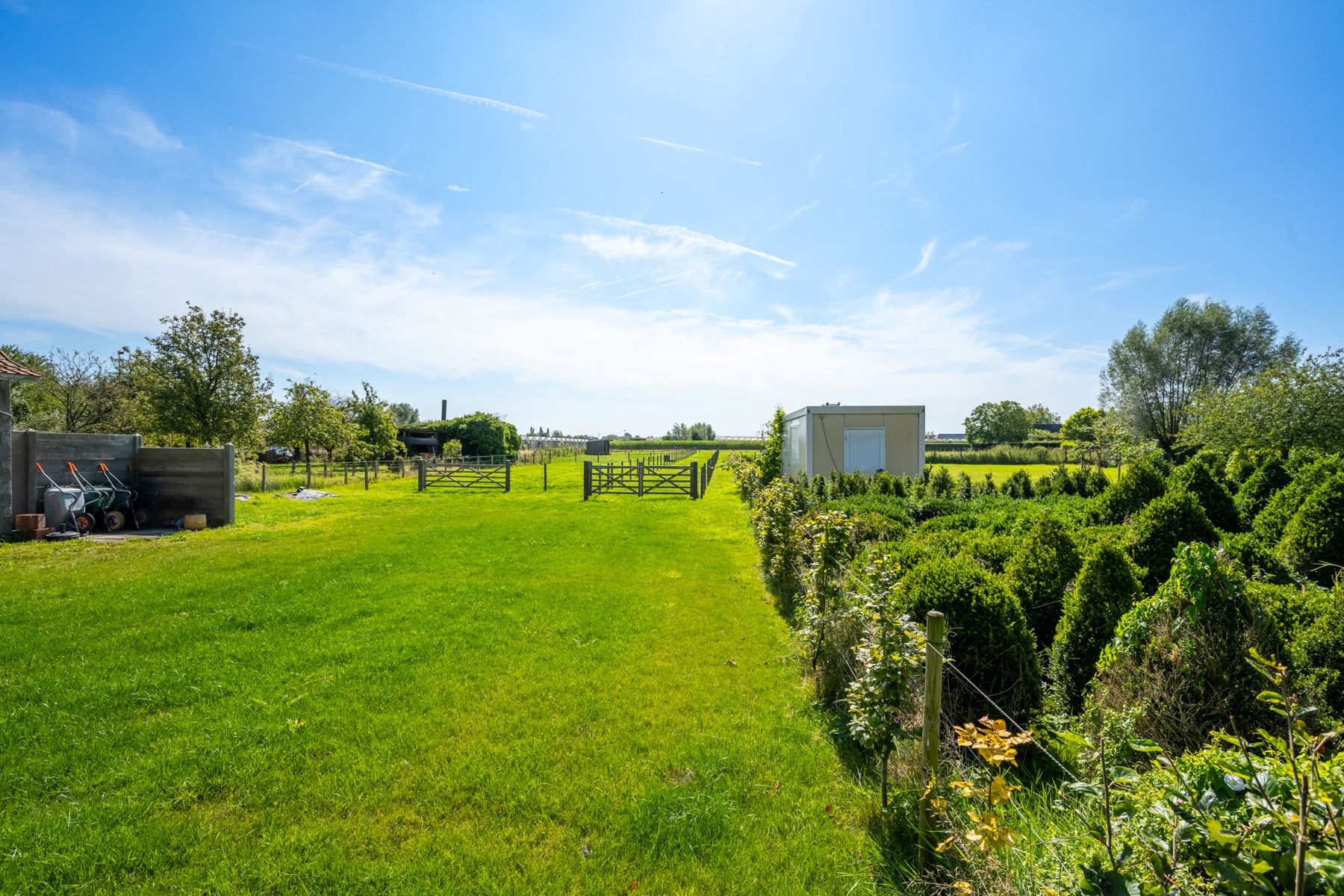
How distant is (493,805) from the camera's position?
124 inches

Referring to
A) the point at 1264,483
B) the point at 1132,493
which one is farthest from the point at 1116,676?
the point at 1264,483

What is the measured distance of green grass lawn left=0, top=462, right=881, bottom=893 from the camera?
2719mm

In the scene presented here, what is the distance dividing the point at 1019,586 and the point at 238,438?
24.2 metres

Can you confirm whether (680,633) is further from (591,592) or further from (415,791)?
(415,791)

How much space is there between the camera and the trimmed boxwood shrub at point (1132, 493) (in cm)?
584

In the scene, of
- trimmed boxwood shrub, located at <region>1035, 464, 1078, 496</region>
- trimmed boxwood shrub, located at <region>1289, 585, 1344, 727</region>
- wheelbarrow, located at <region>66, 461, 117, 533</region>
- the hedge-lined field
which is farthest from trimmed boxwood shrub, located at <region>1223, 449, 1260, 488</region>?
wheelbarrow, located at <region>66, 461, 117, 533</region>

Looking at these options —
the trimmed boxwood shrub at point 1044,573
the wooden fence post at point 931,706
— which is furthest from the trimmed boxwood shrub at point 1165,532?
the wooden fence post at point 931,706

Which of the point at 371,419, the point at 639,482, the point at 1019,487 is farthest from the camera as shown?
the point at 371,419

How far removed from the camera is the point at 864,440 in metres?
17.5

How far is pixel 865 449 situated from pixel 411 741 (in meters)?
15.9

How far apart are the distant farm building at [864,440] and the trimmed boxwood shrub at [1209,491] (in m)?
11.3

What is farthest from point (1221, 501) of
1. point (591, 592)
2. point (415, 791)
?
point (415, 791)

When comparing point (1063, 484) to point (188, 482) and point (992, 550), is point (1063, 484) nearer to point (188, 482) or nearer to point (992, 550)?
point (992, 550)

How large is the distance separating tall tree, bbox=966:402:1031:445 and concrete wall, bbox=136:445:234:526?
6260 cm
